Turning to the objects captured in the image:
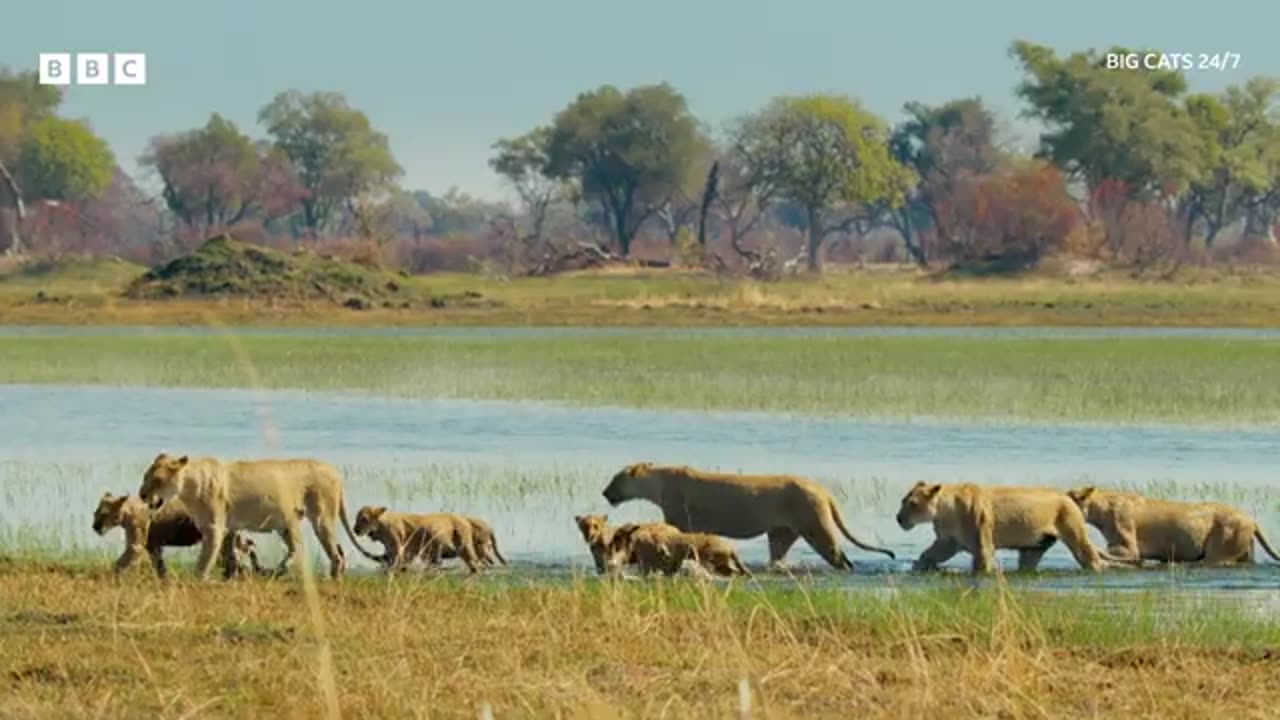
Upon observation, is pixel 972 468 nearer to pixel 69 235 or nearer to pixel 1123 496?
pixel 1123 496

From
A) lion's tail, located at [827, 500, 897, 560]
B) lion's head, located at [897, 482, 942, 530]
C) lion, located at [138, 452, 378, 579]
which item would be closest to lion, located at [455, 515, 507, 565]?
lion, located at [138, 452, 378, 579]

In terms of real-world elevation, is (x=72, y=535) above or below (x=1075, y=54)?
below

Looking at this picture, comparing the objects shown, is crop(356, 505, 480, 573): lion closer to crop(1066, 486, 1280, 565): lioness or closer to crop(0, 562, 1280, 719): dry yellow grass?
crop(0, 562, 1280, 719): dry yellow grass

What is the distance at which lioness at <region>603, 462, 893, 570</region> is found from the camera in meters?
16.6

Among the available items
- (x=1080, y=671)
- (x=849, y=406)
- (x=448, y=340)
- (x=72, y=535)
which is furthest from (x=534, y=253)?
(x=1080, y=671)

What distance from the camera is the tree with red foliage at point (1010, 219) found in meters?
75.9

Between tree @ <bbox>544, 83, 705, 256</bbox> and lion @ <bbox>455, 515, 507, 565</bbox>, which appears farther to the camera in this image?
tree @ <bbox>544, 83, 705, 256</bbox>

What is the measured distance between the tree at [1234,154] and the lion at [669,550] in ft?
273

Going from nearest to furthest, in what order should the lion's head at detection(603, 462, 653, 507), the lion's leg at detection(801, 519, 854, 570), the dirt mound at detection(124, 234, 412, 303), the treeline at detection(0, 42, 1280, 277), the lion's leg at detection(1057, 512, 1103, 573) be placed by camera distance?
the lion's leg at detection(1057, 512, 1103, 573)
the lion's leg at detection(801, 519, 854, 570)
the lion's head at detection(603, 462, 653, 507)
the dirt mound at detection(124, 234, 412, 303)
the treeline at detection(0, 42, 1280, 277)

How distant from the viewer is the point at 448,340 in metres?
49.1

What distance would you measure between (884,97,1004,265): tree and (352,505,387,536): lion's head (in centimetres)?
9429

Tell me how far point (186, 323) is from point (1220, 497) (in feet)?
128

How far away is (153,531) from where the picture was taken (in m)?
15.6

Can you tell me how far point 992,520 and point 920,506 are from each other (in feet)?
1.39
